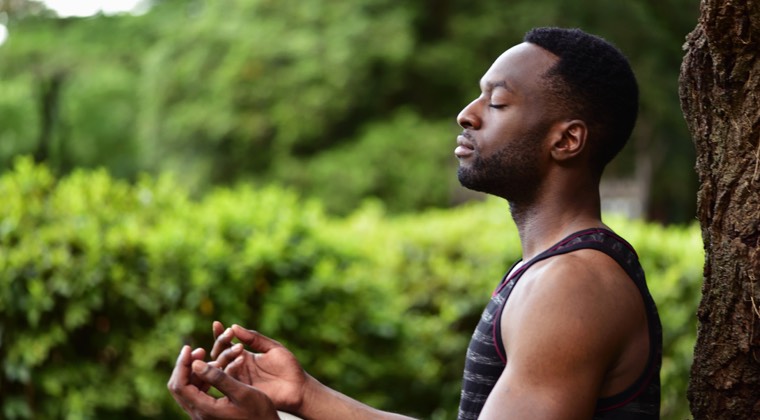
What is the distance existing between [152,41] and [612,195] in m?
12.5

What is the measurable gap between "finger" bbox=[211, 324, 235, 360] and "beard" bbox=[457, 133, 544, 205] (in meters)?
0.69

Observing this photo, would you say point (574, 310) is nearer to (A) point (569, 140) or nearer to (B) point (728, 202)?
(A) point (569, 140)

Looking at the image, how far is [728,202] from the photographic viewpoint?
8.32ft

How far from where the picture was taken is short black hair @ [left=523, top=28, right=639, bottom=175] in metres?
2.35

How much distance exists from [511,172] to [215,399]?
2.85 feet

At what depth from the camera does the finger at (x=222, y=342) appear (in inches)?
96.6

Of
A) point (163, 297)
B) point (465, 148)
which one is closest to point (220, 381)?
point (465, 148)

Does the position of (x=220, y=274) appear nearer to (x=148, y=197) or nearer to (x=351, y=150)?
(x=148, y=197)

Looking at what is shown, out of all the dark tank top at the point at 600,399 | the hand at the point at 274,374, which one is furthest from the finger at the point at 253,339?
the dark tank top at the point at 600,399

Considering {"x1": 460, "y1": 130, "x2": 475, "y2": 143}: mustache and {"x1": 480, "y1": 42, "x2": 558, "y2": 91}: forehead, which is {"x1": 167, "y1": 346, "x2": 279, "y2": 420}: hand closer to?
{"x1": 460, "y1": 130, "x2": 475, "y2": 143}: mustache

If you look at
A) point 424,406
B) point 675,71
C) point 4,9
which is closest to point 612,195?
point 675,71

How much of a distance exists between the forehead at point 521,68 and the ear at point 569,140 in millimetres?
120

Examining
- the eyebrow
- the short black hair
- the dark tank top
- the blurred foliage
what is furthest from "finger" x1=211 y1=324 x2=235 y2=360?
the blurred foliage

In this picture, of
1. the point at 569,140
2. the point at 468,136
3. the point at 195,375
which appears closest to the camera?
the point at 195,375
